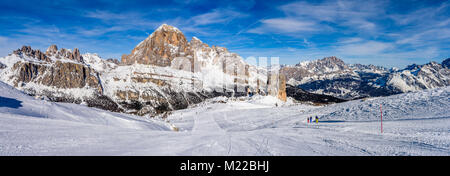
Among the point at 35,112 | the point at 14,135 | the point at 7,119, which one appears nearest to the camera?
the point at 14,135

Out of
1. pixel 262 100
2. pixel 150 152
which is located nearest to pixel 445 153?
pixel 150 152

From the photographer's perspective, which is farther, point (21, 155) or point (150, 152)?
point (150, 152)

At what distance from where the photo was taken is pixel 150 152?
36.6 ft

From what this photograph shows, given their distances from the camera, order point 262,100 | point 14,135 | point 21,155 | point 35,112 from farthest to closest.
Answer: point 262,100 < point 35,112 < point 14,135 < point 21,155

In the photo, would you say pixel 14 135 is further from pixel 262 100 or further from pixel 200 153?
pixel 262 100
